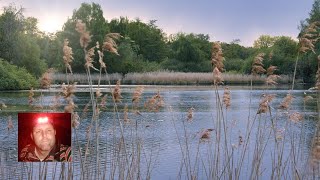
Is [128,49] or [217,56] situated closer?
[217,56]

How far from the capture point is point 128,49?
5122cm

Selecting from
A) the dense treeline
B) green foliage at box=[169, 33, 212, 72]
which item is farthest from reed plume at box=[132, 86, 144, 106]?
green foliage at box=[169, 33, 212, 72]

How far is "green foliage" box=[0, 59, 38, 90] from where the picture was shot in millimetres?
36844

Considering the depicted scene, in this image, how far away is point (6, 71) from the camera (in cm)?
3703

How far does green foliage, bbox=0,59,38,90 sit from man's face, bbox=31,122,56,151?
32708 mm

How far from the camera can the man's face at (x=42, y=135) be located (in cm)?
427

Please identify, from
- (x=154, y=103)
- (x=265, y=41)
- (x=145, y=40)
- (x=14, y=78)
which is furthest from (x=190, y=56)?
(x=154, y=103)

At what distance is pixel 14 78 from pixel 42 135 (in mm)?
33584

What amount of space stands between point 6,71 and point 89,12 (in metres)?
16.0

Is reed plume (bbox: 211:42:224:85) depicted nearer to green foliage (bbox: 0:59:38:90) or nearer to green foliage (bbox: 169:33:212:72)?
green foliage (bbox: 0:59:38:90)

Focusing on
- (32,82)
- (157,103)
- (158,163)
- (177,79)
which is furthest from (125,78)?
(157,103)

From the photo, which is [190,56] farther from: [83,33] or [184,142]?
[83,33]

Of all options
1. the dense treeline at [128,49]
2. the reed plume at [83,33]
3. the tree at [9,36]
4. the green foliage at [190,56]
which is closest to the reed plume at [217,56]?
the reed plume at [83,33]

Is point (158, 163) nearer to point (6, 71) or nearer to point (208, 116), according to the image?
point (208, 116)
